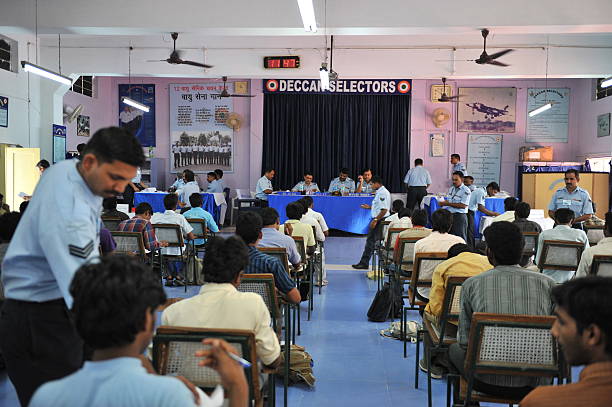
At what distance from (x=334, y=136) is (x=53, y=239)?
13.4 meters

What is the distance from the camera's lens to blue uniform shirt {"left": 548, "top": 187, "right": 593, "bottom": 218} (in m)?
7.42

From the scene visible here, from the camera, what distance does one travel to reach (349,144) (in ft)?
48.4

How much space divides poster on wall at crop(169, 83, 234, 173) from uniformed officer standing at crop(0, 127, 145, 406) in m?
13.3

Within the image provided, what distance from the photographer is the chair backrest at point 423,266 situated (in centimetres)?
404

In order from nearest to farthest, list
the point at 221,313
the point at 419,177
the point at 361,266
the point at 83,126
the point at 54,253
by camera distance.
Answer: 1. the point at 54,253
2. the point at 221,313
3. the point at 361,266
4. the point at 419,177
5. the point at 83,126

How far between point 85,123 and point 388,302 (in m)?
11.3

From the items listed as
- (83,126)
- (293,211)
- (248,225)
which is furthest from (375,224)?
(83,126)

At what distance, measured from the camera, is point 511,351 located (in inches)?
93.9

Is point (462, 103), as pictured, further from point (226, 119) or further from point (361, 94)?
point (226, 119)

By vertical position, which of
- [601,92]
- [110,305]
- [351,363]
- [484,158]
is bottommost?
[351,363]

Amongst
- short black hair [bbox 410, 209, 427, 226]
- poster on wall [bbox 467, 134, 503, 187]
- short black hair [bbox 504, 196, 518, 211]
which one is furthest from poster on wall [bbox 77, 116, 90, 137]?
short black hair [bbox 410, 209, 427, 226]

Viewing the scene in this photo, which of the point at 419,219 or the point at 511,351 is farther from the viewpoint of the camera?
the point at 419,219

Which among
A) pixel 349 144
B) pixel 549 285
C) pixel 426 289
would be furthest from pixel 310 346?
pixel 349 144

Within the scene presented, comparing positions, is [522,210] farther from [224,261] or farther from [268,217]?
[224,261]
